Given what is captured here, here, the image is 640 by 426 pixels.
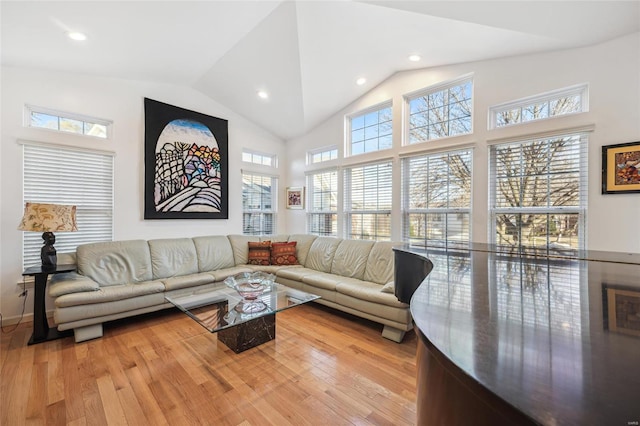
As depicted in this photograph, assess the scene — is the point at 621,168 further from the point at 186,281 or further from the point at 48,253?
the point at 48,253

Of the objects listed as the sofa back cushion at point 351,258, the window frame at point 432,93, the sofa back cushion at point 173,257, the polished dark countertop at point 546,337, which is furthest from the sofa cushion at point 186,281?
the window frame at point 432,93

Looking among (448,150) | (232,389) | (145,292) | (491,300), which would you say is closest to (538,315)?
(491,300)

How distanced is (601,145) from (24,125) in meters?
5.99

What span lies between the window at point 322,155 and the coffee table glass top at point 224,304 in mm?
2643

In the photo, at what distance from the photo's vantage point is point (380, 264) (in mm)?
3520

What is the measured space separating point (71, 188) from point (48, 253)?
0.93 metres

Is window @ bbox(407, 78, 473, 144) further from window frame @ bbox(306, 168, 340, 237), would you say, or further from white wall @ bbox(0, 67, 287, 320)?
white wall @ bbox(0, 67, 287, 320)

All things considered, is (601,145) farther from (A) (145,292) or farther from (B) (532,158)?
(A) (145,292)

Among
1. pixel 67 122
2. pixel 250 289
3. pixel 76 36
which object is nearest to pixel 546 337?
→ pixel 250 289

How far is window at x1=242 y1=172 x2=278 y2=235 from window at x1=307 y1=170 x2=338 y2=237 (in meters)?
0.81

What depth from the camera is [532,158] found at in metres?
2.89

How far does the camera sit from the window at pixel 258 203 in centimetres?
503

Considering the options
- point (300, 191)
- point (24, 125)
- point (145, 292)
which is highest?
point (24, 125)

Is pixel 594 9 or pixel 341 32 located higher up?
pixel 341 32
